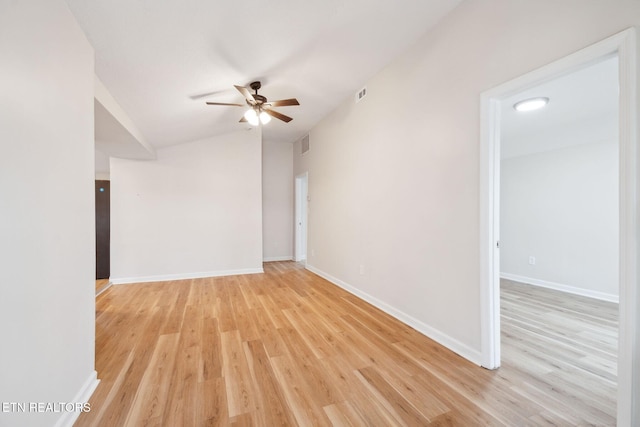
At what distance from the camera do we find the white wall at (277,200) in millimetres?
6539

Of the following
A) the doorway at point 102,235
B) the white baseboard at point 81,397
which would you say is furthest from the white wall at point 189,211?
the white baseboard at point 81,397

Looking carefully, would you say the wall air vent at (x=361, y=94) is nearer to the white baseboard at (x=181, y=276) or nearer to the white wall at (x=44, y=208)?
the white wall at (x=44, y=208)

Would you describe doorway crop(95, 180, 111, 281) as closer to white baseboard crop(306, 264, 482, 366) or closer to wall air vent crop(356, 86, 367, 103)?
white baseboard crop(306, 264, 482, 366)

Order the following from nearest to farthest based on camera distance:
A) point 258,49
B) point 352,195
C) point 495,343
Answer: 1. point 495,343
2. point 258,49
3. point 352,195

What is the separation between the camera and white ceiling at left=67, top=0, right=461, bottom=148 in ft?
5.63

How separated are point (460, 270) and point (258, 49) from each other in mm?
2603

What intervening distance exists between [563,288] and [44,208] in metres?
5.82

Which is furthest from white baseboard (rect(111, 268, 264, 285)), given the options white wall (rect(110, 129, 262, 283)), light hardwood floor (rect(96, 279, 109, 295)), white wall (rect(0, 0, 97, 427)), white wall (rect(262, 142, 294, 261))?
white wall (rect(0, 0, 97, 427))

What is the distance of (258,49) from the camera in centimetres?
235

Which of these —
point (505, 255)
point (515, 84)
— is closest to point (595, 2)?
point (515, 84)

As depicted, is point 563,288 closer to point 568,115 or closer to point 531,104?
point 568,115

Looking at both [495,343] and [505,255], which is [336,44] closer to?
[495,343]

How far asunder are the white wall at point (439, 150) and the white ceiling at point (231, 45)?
0.38 m

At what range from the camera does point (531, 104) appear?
2885 millimetres
